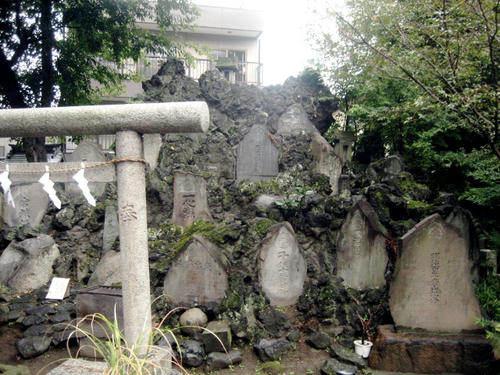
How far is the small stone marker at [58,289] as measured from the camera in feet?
17.5

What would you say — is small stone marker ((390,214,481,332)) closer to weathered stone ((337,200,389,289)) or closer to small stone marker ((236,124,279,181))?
weathered stone ((337,200,389,289))

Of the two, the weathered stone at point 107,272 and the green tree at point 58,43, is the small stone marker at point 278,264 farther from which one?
the green tree at point 58,43

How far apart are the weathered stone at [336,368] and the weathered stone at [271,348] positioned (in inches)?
22.7

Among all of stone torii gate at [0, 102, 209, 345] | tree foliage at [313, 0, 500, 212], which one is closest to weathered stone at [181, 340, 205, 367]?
stone torii gate at [0, 102, 209, 345]

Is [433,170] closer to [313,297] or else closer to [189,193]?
[313,297]

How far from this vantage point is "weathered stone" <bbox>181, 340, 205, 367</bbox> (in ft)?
13.3

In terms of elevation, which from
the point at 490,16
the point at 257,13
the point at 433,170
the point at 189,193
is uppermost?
the point at 257,13

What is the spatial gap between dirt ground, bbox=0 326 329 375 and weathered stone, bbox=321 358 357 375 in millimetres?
167

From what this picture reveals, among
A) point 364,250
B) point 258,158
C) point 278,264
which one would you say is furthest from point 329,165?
point 278,264

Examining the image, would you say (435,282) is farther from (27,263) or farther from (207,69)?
(207,69)

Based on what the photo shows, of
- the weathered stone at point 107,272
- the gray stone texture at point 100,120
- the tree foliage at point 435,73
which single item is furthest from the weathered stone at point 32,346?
the tree foliage at point 435,73

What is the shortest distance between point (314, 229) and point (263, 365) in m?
2.38

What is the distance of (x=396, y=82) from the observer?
788 centimetres

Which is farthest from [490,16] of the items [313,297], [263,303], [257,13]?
[257,13]
